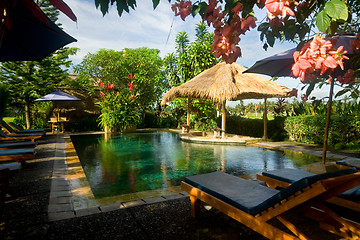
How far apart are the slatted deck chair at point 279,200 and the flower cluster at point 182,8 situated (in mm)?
1335

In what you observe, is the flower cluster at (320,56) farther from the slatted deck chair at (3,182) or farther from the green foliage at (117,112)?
the green foliage at (117,112)

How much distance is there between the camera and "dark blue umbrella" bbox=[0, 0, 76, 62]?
2.51 metres

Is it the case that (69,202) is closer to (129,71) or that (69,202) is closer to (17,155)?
(17,155)

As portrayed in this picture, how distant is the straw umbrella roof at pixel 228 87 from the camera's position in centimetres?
856

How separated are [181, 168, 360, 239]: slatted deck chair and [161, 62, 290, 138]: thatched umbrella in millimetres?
6491

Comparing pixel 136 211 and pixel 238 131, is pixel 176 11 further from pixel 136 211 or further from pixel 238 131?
pixel 238 131

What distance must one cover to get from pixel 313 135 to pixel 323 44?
7508mm

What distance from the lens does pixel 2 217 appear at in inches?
89.8

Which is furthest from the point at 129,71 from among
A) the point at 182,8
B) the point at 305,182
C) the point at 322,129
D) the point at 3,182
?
the point at 305,182

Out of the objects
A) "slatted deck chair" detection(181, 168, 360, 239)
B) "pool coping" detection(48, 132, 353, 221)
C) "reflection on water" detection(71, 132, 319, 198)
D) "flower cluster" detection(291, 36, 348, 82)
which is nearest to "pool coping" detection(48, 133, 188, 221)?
"pool coping" detection(48, 132, 353, 221)

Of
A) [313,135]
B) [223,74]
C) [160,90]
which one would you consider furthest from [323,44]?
[160,90]

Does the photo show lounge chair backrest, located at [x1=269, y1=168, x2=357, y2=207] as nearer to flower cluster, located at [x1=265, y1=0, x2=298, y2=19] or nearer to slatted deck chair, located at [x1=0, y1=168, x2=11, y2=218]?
flower cluster, located at [x1=265, y1=0, x2=298, y2=19]

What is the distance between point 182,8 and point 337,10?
0.89 meters

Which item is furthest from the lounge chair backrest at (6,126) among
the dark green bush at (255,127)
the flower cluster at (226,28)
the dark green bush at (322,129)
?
the dark green bush at (322,129)
